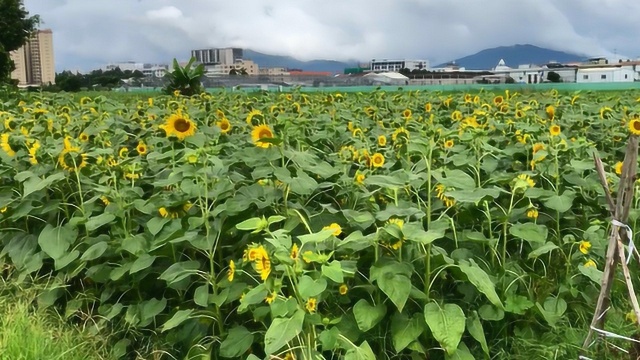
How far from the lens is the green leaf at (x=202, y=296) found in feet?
7.48

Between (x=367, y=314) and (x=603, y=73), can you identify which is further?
(x=603, y=73)

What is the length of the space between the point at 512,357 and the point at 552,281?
37 centimetres

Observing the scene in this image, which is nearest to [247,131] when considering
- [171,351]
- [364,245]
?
[171,351]

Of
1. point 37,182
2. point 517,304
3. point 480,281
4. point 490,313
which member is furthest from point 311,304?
point 37,182

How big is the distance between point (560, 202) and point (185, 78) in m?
11.9

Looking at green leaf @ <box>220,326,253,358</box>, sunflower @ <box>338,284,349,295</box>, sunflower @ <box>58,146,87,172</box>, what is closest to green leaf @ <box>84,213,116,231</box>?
sunflower @ <box>58,146,87,172</box>

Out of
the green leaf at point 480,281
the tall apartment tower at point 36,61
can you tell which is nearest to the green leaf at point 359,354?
the green leaf at point 480,281

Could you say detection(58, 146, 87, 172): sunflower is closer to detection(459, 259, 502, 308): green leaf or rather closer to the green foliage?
detection(459, 259, 502, 308): green leaf

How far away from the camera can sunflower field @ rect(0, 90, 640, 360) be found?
205cm

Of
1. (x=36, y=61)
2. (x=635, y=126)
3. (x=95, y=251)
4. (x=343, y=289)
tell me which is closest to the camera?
(x=343, y=289)

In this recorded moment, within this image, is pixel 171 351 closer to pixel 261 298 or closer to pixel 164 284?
pixel 164 284

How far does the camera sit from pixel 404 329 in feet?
6.91

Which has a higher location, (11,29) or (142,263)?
(11,29)

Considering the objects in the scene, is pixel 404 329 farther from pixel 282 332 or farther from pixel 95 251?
pixel 95 251
